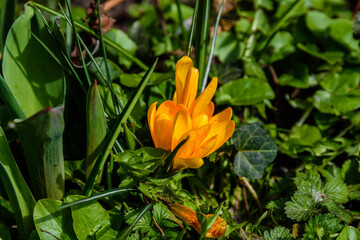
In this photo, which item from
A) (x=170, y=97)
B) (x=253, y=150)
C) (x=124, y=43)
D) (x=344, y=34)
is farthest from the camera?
(x=344, y=34)

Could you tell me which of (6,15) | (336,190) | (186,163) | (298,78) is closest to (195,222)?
(186,163)

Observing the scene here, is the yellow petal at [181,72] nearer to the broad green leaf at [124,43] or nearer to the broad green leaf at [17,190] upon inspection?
the broad green leaf at [17,190]

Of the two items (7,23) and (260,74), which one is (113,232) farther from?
(260,74)

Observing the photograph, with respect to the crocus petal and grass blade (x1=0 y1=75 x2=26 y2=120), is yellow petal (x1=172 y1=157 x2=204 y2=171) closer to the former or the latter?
the crocus petal

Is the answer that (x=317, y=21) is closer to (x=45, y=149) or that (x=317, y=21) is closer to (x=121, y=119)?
(x=121, y=119)

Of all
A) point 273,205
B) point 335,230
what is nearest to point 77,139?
point 273,205

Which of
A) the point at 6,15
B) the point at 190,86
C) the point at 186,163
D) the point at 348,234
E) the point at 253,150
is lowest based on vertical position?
the point at 348,234

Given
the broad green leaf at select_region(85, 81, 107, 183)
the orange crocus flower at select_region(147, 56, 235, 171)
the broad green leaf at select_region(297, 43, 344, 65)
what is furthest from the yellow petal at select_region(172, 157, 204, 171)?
the broad green leaf at select_region(297, 43, 344, 65)
